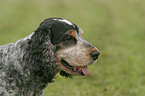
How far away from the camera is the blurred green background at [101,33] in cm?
681

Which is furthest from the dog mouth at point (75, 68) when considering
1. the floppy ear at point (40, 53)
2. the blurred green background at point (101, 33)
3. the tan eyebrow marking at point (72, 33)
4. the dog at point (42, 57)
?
the blurred green background at point (101, 33)

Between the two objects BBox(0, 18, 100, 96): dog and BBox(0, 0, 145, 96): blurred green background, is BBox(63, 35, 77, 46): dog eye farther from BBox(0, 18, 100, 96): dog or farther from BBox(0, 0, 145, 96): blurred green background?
BBox(0, 0, 145, 96): blurred green background

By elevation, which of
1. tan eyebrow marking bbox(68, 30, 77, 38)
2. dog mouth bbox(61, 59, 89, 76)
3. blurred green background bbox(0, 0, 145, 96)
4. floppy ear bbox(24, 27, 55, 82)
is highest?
tan eyebrow marking bbox(68, 30, 77, 38)

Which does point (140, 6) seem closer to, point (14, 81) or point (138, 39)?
point (138, 39)

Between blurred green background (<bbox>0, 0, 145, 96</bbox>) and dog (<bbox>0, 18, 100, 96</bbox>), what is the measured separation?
2162mm

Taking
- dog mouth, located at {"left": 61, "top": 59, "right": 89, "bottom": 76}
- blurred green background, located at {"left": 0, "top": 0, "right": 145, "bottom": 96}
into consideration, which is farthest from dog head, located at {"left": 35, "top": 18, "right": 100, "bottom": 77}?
blurred green background, located at {"left": 0, "top": 0, "right": 145, "bottom": 96}

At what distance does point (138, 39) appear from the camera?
38.9 ft

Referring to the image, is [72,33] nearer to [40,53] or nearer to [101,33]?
[40,53]

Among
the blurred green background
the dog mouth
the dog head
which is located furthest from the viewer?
the blurred green background

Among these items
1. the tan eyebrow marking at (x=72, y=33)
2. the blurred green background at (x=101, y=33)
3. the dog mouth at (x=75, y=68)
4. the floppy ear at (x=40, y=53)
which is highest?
the tan eyebrow marking at (x=72, y=33)

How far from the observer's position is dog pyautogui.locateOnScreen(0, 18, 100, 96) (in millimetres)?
4164

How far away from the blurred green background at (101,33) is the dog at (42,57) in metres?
2.16

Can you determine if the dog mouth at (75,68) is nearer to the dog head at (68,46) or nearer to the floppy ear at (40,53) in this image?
the dog head at (68,46)

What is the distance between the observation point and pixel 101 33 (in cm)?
1293
